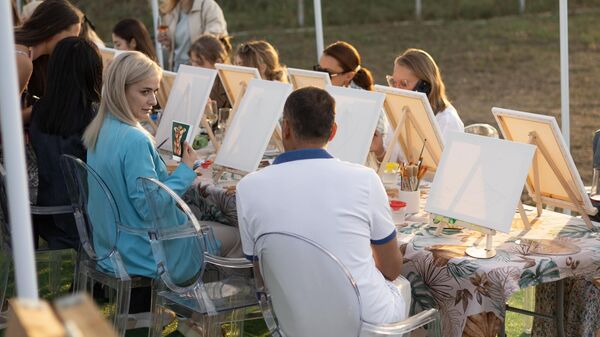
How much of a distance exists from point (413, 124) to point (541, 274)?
1125mm

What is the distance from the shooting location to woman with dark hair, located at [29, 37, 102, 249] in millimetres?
4082

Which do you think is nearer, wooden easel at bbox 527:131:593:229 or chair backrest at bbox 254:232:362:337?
chair backrest at bbox 254:232:362:337

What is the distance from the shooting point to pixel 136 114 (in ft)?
12.6

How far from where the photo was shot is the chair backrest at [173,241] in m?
3.32

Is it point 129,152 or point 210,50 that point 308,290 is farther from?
point 210,50

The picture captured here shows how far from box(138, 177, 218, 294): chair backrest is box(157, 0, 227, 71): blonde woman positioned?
13.0ft

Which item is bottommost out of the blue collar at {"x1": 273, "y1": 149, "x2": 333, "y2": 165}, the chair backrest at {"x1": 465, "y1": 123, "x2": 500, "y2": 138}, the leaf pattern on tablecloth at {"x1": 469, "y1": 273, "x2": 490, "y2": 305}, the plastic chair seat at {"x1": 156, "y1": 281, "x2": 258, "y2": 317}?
the plastic chair seat at {"x1": 156, "y1": 281, "x2": 258, "y2": 317}

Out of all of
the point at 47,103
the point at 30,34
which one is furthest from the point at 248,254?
the point at 30,34

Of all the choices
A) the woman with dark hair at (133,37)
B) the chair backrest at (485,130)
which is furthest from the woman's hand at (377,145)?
the woman with dark hair at (133,37)

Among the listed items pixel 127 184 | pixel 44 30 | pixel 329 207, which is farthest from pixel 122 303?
pixel 44 30

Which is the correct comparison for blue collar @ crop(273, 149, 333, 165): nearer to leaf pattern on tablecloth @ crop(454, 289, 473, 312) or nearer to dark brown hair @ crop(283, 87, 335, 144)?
dark brown hair @ crop(283, 87, 335, 144)

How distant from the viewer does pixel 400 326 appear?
2.91 m

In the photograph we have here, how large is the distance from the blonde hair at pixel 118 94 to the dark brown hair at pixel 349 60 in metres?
1.64

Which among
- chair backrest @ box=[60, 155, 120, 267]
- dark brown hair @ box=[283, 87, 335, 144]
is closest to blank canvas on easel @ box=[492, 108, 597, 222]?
dark brown hair @ box=[283, 87, 335, 144]
